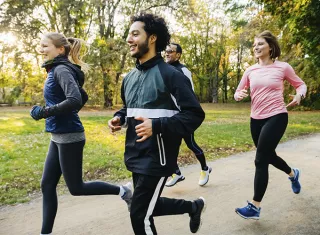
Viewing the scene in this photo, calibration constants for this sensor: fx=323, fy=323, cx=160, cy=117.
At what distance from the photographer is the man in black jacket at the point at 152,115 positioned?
2.49 meters

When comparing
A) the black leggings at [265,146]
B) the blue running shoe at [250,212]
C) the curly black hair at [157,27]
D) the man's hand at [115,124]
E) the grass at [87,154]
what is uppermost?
the curly black hair at [157,27]

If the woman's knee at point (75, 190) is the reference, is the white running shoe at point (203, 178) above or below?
below

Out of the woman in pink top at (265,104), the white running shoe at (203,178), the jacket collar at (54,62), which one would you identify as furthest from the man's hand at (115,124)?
the white running shoe at (203,178)

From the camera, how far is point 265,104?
3.93m

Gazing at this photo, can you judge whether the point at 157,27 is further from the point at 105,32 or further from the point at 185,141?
the point at 105,32

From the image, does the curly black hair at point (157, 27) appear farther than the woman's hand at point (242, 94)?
No

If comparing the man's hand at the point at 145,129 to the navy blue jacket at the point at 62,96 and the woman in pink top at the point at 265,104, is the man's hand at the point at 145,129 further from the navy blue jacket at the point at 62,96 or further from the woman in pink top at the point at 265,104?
the woman in pink top at the point at 265,104

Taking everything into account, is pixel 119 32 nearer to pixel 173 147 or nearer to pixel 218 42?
pixel 218 42

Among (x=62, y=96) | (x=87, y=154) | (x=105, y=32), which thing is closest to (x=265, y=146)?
(x=62, y=96)

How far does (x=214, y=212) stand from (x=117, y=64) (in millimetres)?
24705

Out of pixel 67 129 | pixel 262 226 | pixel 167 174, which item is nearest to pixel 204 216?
pixel 262 226

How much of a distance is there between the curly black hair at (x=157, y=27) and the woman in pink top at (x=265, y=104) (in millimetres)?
1660

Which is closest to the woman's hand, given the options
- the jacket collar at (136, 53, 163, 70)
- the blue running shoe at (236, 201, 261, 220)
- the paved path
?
the blue running shoe at (236, 201, 261, 220)

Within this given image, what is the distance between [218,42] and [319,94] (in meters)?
24.8
